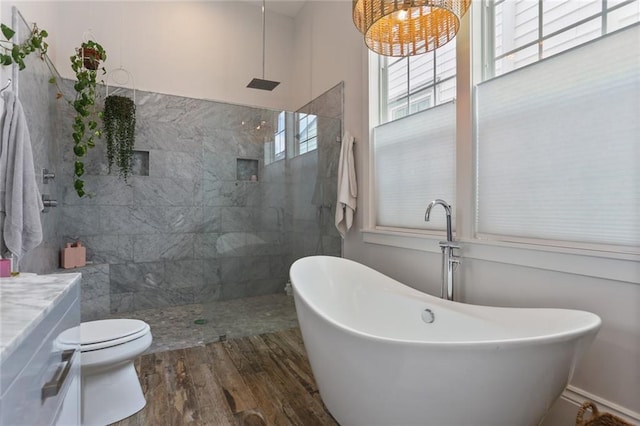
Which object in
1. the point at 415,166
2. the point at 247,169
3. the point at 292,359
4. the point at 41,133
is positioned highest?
the point at 41,133

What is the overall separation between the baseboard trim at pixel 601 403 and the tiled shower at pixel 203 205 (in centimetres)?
197

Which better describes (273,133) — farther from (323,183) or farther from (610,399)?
(610,399)

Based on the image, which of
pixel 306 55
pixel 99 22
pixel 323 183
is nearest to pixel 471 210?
pixel 323 183

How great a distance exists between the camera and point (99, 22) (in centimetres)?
318

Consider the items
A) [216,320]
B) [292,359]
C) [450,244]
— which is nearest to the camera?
[450,244]

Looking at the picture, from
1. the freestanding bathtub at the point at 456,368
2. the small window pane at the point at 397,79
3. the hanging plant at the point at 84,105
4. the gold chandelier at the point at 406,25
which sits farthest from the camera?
the hanging plant at the point at 84,105

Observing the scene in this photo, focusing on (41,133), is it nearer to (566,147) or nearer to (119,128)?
(119,128)

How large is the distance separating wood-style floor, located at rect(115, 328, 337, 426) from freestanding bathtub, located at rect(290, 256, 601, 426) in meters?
0.33

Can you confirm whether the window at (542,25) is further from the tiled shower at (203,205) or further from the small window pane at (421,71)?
the tiled shower at (203,205)

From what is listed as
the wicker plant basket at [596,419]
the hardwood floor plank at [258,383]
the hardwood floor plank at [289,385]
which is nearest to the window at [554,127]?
the wicker plant basket at [596,419]

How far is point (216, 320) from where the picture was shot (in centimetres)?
291

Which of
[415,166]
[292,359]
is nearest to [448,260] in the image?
[415,166]

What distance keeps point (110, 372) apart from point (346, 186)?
1994mm

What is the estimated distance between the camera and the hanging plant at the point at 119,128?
295 cm
